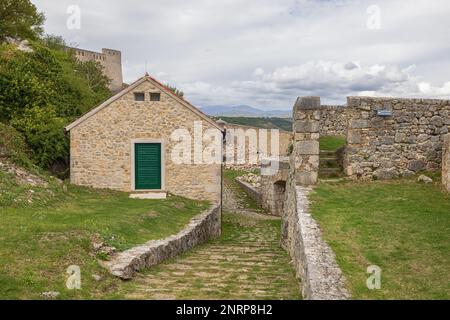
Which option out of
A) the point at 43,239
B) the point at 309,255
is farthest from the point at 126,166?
the point at 309,255

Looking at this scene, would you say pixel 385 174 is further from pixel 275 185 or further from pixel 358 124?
pixel 275 185

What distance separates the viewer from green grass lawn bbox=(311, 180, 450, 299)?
6012mm

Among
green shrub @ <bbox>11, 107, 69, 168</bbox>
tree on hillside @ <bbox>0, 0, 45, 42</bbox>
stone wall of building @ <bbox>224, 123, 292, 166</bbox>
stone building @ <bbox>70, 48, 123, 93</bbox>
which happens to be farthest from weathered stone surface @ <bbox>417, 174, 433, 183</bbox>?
stone building @ <bbox>70, 48, 123, 93</bbox>

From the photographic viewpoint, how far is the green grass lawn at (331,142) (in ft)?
58.8

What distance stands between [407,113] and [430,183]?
213cm

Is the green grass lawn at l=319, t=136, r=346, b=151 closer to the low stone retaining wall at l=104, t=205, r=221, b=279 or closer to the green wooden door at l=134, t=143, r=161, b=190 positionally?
the low stone retaining wall at l=104, t=205, r=221, b=279

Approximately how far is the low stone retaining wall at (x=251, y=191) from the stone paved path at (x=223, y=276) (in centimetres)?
1109

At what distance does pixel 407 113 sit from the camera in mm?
12867

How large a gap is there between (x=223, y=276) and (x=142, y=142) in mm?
10138

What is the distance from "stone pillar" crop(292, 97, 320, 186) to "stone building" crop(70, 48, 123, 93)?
49548 mm

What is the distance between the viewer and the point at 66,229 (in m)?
9.19

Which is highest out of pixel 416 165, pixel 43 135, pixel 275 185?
pixel 43 135

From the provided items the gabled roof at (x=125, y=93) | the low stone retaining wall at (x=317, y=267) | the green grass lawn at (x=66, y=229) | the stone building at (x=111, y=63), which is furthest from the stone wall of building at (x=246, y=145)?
the low stone retaining wall at (x=317, y=267)

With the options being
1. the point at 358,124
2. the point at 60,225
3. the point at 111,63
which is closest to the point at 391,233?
the point at 358,124
